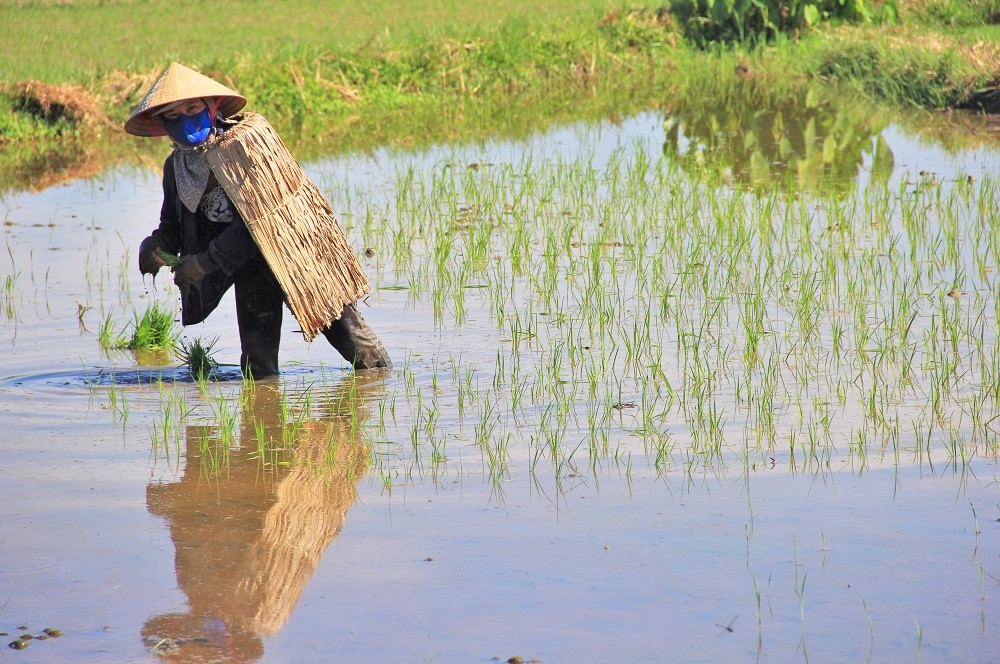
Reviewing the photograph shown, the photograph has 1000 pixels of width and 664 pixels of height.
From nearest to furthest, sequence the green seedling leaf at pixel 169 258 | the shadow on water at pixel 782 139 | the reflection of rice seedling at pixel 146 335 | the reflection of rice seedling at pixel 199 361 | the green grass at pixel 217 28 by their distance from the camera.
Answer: the green seedling leaf at pixel 169 258, the reflection of rice seedling at pixel 199 361, the reflection of rice seedling at pixel 146 335, the shadow on water at pixel 782 139, the green grass at pixel 217 28

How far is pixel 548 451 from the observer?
12.3 feet

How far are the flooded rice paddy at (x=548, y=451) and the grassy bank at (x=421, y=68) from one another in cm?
298

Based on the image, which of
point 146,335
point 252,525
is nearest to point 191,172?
point 146,335

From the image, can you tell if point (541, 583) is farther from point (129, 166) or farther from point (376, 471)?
point (129, 166)

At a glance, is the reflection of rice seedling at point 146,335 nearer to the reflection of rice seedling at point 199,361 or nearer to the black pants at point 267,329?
the reflection of rice seedling at point 199,361

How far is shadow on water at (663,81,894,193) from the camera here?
8188 millimetres

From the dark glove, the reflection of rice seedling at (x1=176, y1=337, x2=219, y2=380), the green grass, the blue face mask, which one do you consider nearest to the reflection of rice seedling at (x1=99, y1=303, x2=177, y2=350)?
the reflection of rice seedling at (x1=176, y1=337, x2=219, y2=380)

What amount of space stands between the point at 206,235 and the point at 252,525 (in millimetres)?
1437

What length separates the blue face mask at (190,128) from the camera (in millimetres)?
4168

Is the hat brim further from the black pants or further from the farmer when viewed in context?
the black pants

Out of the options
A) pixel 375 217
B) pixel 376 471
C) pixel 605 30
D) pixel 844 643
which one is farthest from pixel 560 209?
pixel 605 30

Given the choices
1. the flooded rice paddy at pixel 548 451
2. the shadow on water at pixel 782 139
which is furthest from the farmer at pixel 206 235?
the shadow on water at pixel 782 139

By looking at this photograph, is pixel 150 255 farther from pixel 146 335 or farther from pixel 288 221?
pixel 146 335

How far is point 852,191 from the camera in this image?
7.29m
